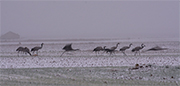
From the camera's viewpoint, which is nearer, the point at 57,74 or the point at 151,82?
the point at 151,82

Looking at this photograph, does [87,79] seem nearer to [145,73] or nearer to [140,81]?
[140,81]

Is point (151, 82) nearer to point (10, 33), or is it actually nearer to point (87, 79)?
point (87, 79)

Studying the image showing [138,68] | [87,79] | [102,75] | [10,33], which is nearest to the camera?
[87,79]

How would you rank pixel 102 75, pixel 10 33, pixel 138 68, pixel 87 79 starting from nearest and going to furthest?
pixel 87 79 < pixel 102 75 < pixel 138 68 < pixel 10 33

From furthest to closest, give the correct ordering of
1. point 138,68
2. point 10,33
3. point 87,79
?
point 10,33
point 138,68
point 87,79

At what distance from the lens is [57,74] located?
40.1 feet

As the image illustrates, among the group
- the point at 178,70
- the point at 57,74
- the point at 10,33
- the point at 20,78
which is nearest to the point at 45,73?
the point at 57,74

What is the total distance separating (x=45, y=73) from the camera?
12.7 metres

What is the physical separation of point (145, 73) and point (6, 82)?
626 cm

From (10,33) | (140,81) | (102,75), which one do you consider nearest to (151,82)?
(140,81)

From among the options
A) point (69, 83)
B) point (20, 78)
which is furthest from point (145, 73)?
point (20, 78)

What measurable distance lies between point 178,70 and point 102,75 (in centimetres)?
378

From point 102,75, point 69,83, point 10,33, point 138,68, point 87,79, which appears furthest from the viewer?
point 10,33

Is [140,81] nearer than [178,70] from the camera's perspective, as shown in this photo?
Yes
